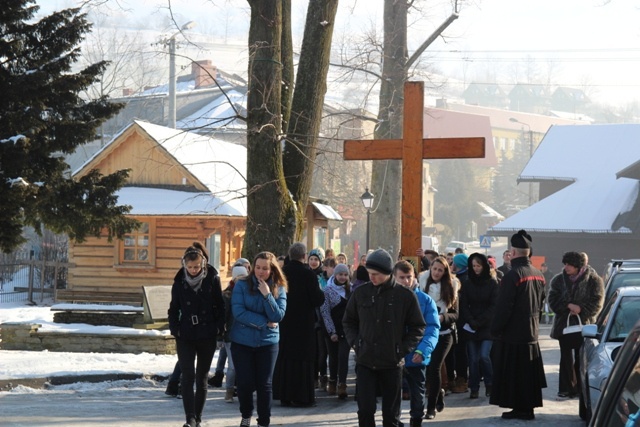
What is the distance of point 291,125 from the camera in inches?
694

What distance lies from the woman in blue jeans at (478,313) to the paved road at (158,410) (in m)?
0.37

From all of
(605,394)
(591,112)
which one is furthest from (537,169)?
(591,112)

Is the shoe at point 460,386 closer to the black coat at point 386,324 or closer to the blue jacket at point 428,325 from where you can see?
the blue jacket at point 428,325

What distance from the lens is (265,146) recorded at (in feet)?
54.4

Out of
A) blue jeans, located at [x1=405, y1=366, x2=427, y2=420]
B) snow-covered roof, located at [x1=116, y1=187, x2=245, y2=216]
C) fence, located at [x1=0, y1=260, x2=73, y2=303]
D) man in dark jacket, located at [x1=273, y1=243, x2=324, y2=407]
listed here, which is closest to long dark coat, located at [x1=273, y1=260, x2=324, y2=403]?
man in dark jacket, located at [x1=273, y1=243, x2=324, y2=407]

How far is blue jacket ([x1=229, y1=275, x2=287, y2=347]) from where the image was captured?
10.2 m

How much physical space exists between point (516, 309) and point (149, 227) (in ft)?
74.6

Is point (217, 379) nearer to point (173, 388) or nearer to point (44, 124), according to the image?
point (173, 388)

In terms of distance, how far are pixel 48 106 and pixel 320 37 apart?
4595 millimetres

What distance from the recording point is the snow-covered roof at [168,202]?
3125 cm

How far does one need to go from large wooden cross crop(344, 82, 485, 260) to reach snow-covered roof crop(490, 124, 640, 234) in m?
32.5

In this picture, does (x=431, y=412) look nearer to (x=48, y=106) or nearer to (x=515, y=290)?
(x=515, y=290)

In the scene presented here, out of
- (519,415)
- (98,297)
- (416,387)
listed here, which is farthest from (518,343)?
(98,297)

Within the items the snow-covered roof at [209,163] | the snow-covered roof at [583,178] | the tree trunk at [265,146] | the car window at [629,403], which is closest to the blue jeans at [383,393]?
the car window at [629,403]
